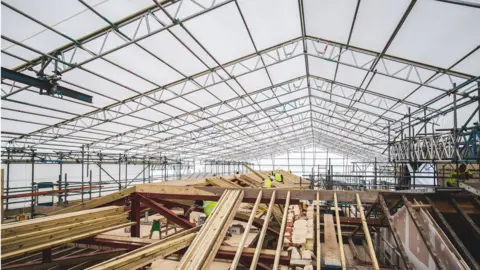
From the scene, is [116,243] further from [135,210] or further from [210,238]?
[210,238]

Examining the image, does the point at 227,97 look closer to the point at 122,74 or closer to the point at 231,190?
the point at 122,74

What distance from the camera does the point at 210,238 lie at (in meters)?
3.92

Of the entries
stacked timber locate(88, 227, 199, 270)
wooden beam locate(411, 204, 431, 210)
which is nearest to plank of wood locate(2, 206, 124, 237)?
stacked timber locate(88, 227, 199, 270)

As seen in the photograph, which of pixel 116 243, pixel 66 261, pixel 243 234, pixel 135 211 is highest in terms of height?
pixel 243 234

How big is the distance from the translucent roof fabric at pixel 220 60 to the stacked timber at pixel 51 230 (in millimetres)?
5807

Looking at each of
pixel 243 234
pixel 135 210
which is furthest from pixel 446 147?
pixel 135 210

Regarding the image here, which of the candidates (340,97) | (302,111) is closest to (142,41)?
(340,97)

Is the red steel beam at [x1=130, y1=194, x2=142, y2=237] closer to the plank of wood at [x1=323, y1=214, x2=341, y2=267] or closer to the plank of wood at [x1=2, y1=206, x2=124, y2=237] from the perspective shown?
the plank of wood at [x1=2, y1=206, x2=124, y2=237]

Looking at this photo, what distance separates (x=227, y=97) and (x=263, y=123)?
8.95m

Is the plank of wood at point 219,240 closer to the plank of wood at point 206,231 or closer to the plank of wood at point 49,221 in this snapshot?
the plank of wood at point 206,231

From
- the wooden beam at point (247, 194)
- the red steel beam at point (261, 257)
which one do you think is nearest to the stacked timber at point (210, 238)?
the wooden beam at point (247, 194)

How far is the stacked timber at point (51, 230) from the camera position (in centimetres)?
402

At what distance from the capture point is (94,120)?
622 inches

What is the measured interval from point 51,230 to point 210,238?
9.77 ft
